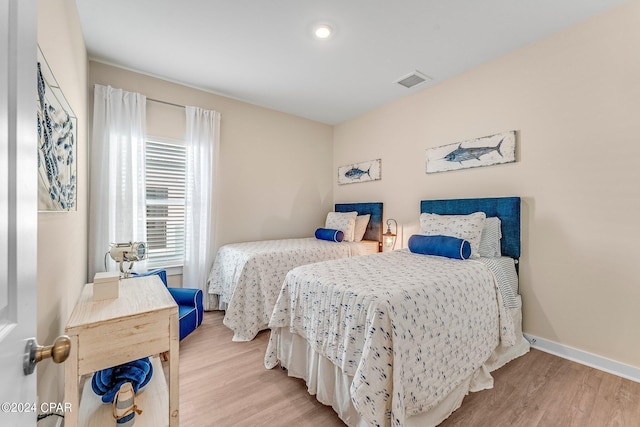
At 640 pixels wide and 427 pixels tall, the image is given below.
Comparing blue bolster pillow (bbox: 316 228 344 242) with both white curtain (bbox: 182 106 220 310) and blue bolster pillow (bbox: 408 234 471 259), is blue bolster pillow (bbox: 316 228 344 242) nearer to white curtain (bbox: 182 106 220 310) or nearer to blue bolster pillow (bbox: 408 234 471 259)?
blue bolster pillow (bbox: 408 234 471 259)

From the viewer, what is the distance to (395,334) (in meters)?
1.28

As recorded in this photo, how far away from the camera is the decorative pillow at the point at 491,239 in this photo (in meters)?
2.42

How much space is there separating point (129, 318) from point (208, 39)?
227 cm

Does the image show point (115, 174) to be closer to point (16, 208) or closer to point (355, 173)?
point (16, 208)

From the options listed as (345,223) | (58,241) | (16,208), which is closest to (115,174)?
(58,241)

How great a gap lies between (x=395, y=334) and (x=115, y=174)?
294cm

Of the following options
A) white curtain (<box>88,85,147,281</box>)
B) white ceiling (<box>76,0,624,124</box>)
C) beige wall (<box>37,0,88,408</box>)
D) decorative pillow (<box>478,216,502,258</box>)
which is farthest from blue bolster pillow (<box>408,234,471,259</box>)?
white curtain (<box>88,85,147,281</box>)

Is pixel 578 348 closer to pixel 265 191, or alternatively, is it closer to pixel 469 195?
pixel 469 195

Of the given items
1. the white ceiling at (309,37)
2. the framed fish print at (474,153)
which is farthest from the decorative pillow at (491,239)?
the white ceiling at (309,37)

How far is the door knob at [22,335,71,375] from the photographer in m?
0.54

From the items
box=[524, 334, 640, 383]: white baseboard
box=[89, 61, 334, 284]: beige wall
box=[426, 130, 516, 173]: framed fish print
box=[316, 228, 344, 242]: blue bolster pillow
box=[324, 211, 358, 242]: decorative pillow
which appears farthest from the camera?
box=[324, 211, 358, 242]: decorative pillow

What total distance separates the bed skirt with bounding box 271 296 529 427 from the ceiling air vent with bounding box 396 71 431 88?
2.49 meters

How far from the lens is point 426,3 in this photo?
1.87 metres

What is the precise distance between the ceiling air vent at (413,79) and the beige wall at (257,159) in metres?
1.69
